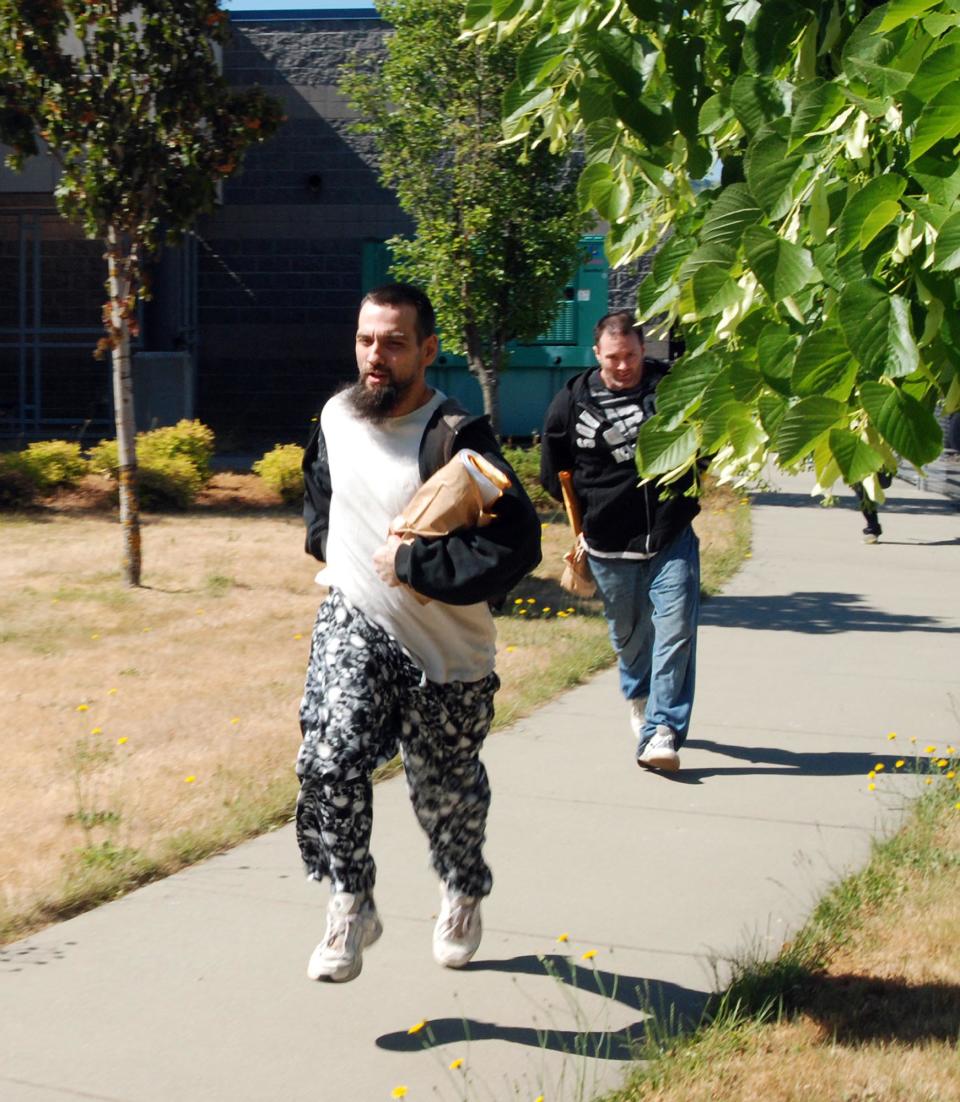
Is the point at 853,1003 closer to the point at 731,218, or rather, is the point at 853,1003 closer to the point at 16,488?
the point at 731,218

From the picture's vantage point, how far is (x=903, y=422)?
2512 millimetres

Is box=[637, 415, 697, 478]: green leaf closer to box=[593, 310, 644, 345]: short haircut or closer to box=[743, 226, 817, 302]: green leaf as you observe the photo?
box=[743, 226, 817, 302]: green leaf

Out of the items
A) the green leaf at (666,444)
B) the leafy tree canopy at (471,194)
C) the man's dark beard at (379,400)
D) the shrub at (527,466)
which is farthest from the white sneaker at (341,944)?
the shrub at (527,466)

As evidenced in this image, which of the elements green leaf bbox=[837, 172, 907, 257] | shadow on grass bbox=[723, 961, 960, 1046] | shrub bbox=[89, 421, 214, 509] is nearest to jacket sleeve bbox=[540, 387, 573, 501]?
shadow on grass bbox=[723, 961, 960, 1046]

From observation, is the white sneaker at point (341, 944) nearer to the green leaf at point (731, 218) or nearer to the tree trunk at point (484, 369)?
the green leaf at point (731, 218)

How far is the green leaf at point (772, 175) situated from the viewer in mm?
2672

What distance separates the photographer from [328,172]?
73.6 feet

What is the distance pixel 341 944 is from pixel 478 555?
1020 mm

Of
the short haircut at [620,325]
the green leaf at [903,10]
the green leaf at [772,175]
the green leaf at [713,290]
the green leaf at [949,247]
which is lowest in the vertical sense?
the short haircut at [620,325]

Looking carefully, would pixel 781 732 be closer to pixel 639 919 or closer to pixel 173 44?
pixel 639 919

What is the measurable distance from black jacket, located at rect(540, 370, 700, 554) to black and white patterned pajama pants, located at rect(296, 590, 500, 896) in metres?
2.40

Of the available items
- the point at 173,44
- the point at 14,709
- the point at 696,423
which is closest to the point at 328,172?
the point at 173,44

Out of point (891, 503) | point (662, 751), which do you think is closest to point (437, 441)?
point (662, 751)

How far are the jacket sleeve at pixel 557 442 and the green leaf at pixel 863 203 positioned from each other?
13.4ft
